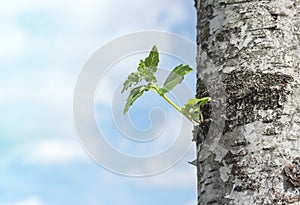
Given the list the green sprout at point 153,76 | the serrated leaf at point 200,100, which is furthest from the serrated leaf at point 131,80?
the serrated leaf at point 200,100

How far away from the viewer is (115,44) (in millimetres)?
1484

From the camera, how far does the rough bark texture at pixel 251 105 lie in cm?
101

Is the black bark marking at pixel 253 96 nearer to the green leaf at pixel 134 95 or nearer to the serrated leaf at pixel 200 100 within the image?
the serrated leaf at pixel 200 100

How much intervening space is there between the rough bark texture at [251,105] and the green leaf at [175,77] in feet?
0.18

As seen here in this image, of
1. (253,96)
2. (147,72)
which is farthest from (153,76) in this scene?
(253,96)

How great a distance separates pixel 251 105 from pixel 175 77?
0.23 meters

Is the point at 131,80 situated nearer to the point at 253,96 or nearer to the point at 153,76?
the point at 153,76

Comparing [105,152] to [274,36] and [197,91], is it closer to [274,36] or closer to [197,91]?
[197,91]

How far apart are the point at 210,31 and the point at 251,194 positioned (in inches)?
15.7

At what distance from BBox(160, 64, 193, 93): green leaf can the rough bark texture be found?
0.06 metres

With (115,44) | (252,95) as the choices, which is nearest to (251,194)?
(252,95)

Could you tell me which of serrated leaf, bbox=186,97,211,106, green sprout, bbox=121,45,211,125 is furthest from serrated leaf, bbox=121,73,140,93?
serrated leaf, bbox=186,97,211,106

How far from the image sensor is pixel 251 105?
106 cm

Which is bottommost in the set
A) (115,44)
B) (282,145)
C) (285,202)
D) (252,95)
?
(285,202)
